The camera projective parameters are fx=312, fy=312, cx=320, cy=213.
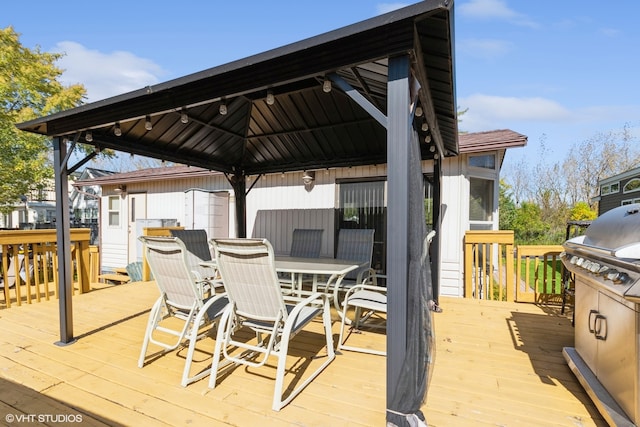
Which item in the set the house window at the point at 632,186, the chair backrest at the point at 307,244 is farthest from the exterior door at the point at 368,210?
the house window at the point at 632,186

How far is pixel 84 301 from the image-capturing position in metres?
4.73

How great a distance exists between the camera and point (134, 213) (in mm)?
9430

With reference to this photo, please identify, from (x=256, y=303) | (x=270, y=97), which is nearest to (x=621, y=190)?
(x=270, y=97)

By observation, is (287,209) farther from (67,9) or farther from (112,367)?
(67,9)

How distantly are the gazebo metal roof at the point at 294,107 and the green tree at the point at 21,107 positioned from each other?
295 inches

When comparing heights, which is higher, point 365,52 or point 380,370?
point 365,52

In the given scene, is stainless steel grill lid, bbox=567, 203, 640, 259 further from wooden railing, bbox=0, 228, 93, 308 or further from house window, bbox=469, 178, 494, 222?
wooden railing, bbox=0, 228, 93, 308

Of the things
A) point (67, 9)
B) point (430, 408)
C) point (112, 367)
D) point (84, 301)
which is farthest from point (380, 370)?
point (67, 9)

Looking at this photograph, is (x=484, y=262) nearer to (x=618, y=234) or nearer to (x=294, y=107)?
(x=618, y=234)

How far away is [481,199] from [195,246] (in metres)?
4.93

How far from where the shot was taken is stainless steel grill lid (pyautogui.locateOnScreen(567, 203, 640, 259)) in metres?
1.77

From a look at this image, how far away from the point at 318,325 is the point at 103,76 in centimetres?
2003

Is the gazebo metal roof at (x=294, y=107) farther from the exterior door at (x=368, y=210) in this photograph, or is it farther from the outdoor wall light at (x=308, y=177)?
the exterior door at (x=368, y=210)

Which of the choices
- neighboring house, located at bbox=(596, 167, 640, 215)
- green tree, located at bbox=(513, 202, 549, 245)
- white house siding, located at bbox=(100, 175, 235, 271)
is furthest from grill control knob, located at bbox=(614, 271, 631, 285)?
green tree, located at bbox=(513, 202, 549, 245)
